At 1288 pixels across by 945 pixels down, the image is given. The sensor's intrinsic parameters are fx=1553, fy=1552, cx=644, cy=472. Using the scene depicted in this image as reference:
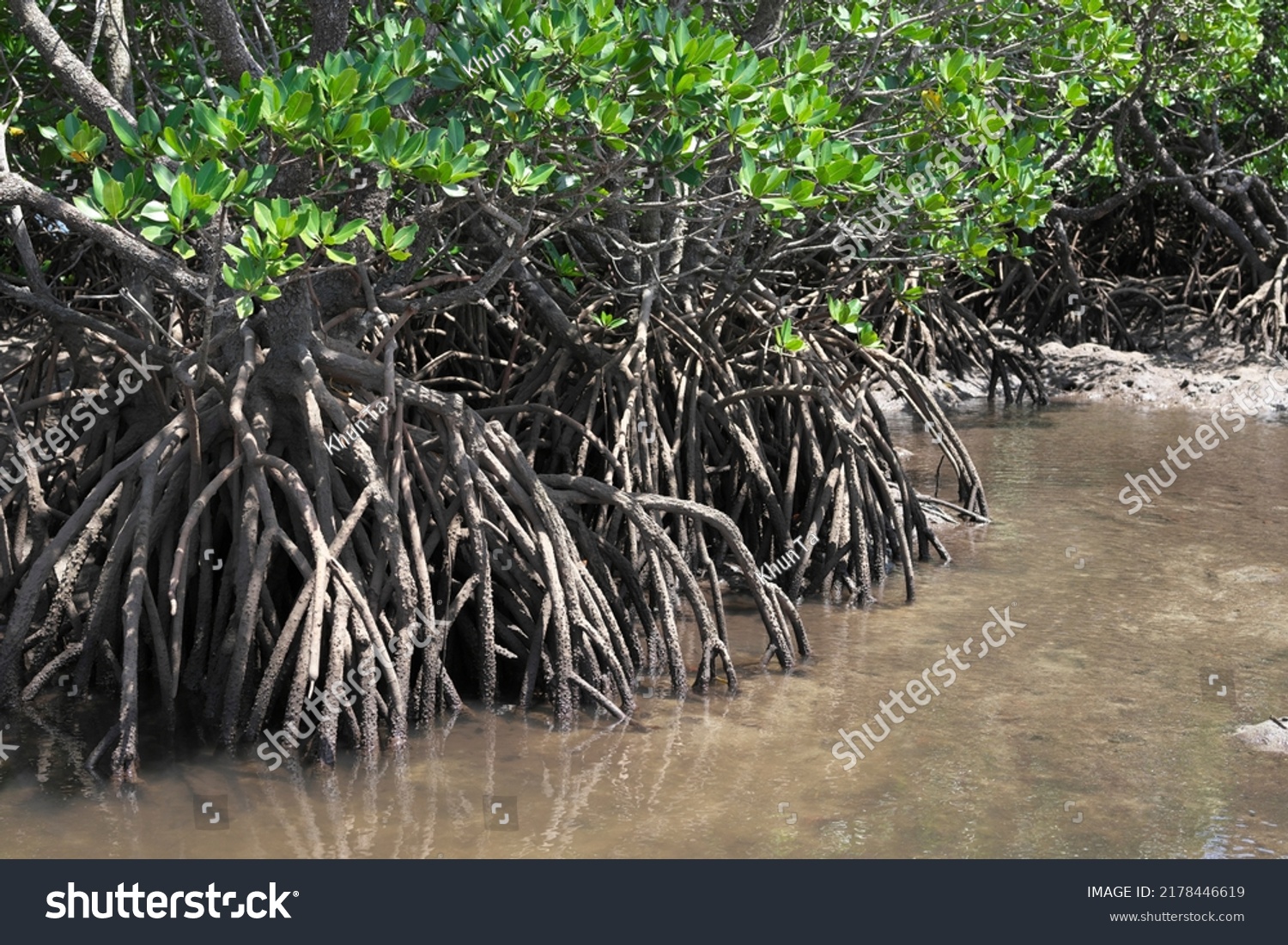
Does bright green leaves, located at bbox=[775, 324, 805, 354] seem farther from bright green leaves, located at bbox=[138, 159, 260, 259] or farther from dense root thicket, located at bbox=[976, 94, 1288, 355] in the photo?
dense root thicket, located at bbox=[976, 94, 1288, 355]

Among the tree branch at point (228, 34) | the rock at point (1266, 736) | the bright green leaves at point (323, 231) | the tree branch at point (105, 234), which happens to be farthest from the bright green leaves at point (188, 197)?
the rock at point (1266, 736)

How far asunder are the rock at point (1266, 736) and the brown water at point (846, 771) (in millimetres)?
55

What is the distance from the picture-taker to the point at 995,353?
1214 cm

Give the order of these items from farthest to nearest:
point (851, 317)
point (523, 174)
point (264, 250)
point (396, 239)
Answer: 1. point (851, 317)
2. point (523, 174)
3. point (396, 239)
4. point (264, 250)

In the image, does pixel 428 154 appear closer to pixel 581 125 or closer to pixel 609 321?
pixel 581 125

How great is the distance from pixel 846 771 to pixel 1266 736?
1.29 metres

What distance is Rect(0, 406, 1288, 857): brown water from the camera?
3.93 meters

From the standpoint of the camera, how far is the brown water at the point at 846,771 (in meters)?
3.93

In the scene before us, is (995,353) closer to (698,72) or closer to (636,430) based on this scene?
(636,430)

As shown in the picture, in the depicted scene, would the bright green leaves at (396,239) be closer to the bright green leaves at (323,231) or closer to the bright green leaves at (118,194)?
the bright green leaves at (323,231)

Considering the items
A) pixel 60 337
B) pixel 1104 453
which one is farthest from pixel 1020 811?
pixel 1104 453

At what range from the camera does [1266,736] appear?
4605mm

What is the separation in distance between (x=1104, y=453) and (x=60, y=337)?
6402 mm

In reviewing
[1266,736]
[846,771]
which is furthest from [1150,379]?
[846,771]
